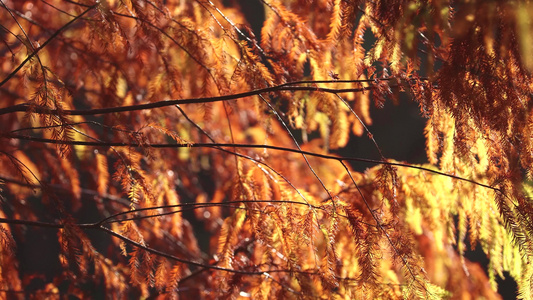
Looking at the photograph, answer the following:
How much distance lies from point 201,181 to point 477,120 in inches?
162

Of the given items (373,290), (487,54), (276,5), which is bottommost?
(373,290)

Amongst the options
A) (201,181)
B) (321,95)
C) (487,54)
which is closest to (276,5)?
(321,95)

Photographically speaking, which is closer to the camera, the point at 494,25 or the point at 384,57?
the point at 494,25

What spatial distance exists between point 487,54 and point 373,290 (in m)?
0.69

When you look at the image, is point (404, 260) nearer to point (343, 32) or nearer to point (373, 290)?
point (373, 290)

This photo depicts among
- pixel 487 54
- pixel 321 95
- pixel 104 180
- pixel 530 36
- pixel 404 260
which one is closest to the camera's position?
pixel 530 36

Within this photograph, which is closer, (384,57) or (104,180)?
(384,57)

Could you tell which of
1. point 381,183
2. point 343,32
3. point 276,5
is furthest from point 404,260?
point 276,5

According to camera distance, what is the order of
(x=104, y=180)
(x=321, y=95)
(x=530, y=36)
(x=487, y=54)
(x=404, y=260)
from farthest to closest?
(x=104, y=180) → (x=321, y=95) → (x=404, y=260) → (x=487, y=54) → (x=530, y=36)

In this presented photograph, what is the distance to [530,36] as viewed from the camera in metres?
0.89

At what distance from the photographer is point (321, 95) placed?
1.54 meters

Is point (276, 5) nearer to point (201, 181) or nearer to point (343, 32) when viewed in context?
point (343, 32)

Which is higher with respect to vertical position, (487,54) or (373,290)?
(487,54)

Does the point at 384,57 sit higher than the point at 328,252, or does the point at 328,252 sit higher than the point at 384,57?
the point at 384,57
